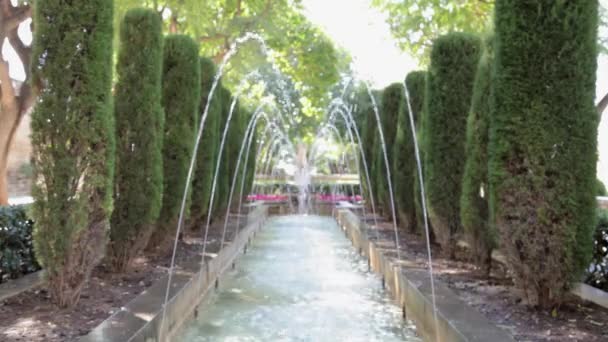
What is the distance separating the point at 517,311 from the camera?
558cm

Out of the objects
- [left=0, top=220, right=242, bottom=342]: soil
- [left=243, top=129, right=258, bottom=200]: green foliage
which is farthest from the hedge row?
[left=243, top=129, right=258, bottom=200]: green foliage

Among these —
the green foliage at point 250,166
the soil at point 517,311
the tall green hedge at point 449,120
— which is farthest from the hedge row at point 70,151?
the green foliage at point 250,166

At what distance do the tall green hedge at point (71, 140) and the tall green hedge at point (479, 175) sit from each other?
4380 millimetres

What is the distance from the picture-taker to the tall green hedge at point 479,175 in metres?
7.52

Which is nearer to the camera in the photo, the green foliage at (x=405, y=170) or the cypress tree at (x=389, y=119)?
the green foliage at (x=405, y=170)

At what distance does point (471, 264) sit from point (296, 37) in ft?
43.0

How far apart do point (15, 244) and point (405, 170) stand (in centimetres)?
762

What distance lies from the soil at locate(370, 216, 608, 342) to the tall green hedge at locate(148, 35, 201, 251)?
385 centimetres

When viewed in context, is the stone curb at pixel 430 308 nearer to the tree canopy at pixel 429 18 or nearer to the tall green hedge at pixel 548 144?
the tall green hedge at pixel 548 144

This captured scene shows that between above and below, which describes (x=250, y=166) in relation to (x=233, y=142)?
below

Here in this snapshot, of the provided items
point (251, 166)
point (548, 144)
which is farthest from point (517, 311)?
point (251, 166)

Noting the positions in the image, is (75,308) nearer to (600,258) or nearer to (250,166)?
(600,258)

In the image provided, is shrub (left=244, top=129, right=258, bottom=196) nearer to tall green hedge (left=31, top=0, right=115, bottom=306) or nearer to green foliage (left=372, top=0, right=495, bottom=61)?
green foliage (left=372, top=0, right=495, bottom=61)

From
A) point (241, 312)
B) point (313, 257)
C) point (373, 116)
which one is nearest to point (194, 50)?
point (313, 257)
